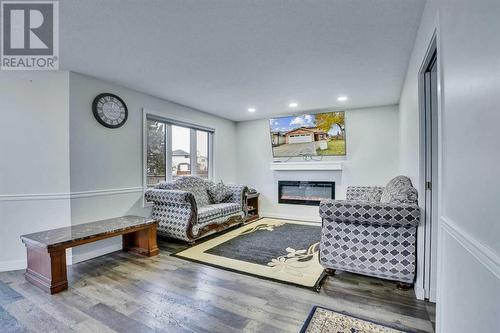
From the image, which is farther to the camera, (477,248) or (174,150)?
(174,150)

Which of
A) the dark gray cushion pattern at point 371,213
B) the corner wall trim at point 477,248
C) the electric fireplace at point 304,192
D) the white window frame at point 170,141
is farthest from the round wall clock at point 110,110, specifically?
the corner wall trim at point 477,248

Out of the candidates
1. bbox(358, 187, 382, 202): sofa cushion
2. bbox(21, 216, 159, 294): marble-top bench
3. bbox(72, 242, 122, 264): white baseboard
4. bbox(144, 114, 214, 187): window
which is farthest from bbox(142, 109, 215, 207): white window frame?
bbox(358, 187, 382, 202): sofa cushion

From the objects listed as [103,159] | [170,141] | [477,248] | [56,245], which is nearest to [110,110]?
[103,159]

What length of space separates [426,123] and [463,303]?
1523 mm

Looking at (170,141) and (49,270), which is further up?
(170,141)

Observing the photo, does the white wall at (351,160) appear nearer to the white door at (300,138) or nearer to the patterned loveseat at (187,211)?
the white door at (300,138)

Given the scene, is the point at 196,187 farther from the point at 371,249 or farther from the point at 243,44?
the point at 371,249

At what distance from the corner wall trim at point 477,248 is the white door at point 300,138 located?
402cm

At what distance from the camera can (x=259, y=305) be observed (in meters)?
2.06

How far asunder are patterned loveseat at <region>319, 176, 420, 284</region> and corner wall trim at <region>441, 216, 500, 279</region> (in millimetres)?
967

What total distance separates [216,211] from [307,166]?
86.2 inches

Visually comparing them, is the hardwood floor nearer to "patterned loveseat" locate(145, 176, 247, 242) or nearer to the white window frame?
"patterned loveseat" locate(145, 176, 247, 242)

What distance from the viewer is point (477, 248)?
0.87 metres

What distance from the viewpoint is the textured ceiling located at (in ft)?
6.08
